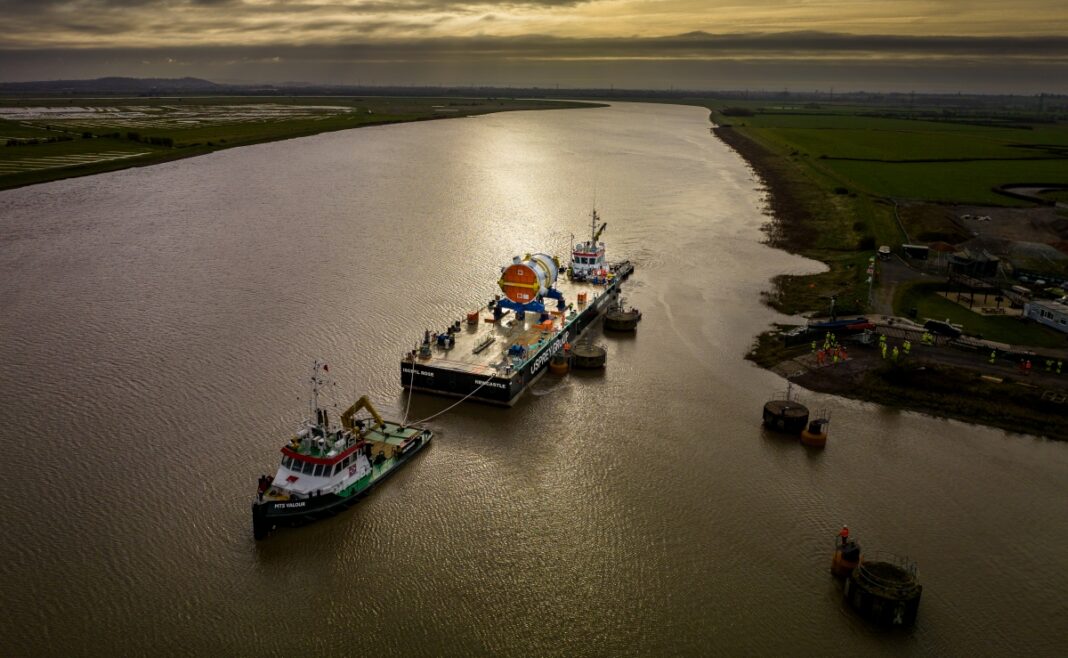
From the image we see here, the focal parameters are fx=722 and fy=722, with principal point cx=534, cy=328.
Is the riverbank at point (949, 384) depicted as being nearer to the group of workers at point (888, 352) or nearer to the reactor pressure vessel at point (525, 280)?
the group of workers at point (888, 352)

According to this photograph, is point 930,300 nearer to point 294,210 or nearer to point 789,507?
point 789,507

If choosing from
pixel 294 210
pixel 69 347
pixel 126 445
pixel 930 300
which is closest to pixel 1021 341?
pixel 930 300

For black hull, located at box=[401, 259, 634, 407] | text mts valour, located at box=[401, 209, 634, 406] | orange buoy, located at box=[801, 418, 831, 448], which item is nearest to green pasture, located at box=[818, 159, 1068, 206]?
text mts valour, located at box=[401, 209, 634, 406]

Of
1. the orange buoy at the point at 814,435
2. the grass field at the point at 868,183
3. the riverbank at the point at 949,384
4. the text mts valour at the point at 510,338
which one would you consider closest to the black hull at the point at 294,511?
the text mts valour at the point at 510,338

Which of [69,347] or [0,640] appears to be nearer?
[0,640]

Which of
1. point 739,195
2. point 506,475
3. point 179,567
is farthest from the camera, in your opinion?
point 739,195
